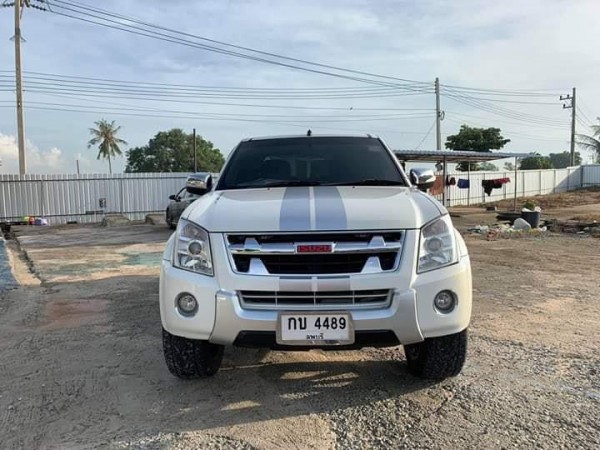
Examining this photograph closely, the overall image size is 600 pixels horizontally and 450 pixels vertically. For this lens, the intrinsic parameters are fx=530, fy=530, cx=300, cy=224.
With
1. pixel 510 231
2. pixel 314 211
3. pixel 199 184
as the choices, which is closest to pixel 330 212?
pixel 314 211

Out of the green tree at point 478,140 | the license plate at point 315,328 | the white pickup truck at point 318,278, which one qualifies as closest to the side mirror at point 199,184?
the white pickup truck at point 318,278

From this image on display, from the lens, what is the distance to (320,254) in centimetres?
288

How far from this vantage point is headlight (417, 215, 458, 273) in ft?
9.64

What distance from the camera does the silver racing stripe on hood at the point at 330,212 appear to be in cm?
291

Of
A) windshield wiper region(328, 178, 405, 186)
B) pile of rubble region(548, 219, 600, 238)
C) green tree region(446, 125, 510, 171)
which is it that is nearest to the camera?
windshield wiper region(328, 178, 405, 186)

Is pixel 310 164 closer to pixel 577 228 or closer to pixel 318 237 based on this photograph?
pixel 318 237

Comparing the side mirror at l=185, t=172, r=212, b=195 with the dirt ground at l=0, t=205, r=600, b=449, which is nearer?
the dirt ground at l=0, t=205, r=600, b=449

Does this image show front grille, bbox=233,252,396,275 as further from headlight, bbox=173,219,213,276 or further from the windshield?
the windshield

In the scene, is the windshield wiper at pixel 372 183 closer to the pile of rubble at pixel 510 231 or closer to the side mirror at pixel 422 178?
the side mirror at pixel 422 178

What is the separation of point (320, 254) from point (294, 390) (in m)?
1.03

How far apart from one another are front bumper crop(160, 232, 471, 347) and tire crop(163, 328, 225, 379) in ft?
0.90

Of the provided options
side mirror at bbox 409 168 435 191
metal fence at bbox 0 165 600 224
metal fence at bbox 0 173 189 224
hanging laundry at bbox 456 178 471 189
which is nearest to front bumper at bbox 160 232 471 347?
side mirror at bbox 409 168 435 191

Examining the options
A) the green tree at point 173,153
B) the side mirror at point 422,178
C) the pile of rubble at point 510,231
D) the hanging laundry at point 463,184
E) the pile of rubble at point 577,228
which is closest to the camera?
the side mirror at point 422,178

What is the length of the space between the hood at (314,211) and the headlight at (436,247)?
7cm
